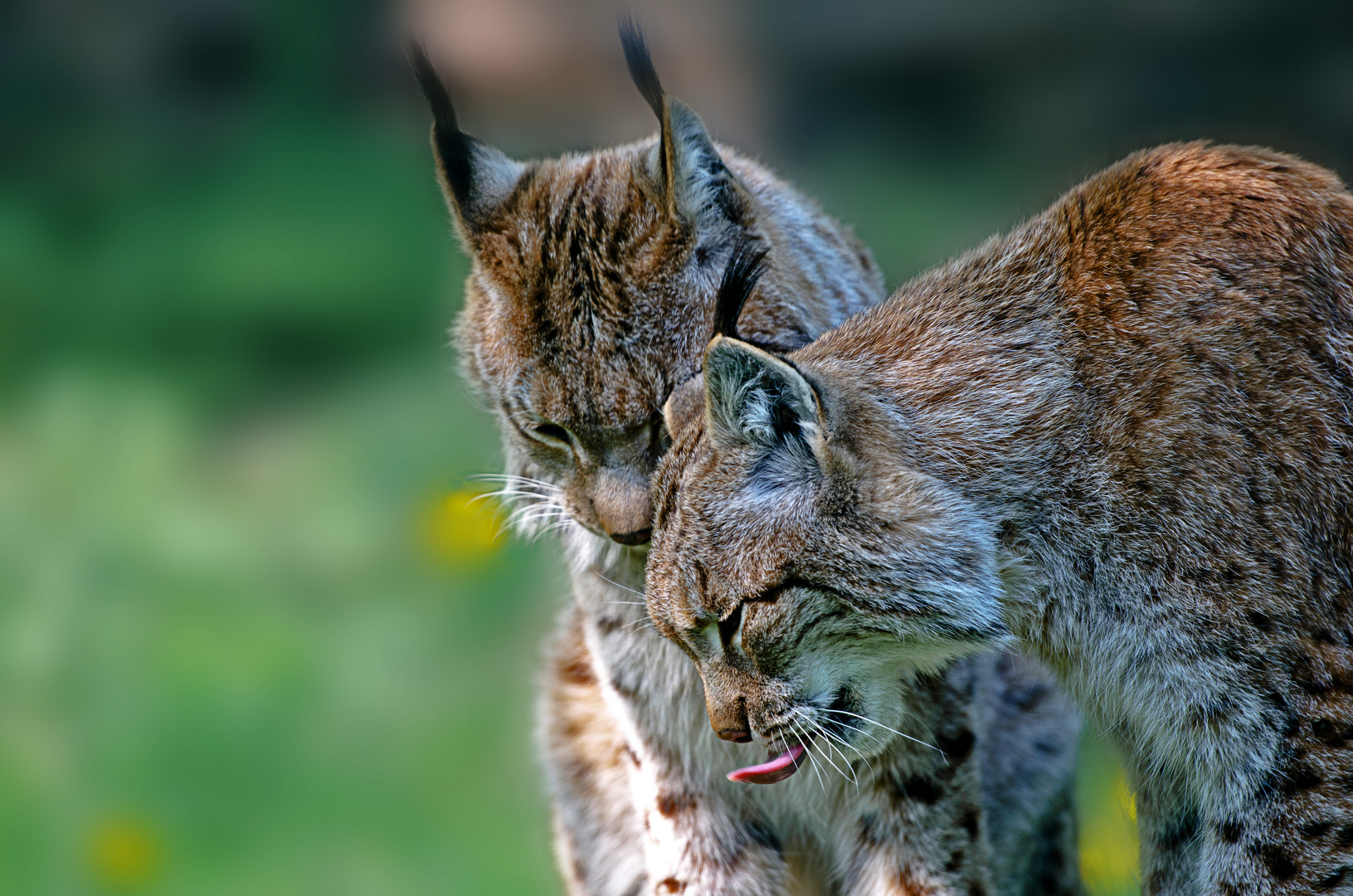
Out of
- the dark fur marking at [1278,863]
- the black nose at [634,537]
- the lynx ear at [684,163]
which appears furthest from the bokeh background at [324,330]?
the dark fur marking at [1278,863]

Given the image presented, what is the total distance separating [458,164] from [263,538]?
499 centimetres

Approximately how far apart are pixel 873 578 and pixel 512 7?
800 centimetres

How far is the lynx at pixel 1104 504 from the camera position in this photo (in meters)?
3.28

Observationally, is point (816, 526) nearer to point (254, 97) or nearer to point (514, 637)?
point (514, 637)

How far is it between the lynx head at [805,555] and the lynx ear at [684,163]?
2.37 ft

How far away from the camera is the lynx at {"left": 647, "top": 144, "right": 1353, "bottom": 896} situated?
10.8 ft

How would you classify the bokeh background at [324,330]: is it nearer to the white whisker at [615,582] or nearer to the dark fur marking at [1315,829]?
the white whisker at [615,582]

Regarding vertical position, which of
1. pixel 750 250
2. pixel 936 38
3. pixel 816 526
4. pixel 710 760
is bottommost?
pixel 710 760

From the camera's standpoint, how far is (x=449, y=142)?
431cm

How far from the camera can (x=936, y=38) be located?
981 centimetres

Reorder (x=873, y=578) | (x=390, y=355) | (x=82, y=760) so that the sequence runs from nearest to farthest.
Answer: (x=873, y=578) < (x=82, y=760) < (x=390, y=355)

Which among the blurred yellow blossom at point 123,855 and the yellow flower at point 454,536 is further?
the yellow flower at point 454,536

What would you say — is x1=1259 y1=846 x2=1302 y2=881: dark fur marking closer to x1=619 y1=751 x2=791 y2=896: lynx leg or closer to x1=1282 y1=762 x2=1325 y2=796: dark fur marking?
x1=1282 y1=762 x2=1325 y2=796: dark fur marking

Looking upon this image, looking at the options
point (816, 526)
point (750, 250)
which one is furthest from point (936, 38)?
point (816, 526)
